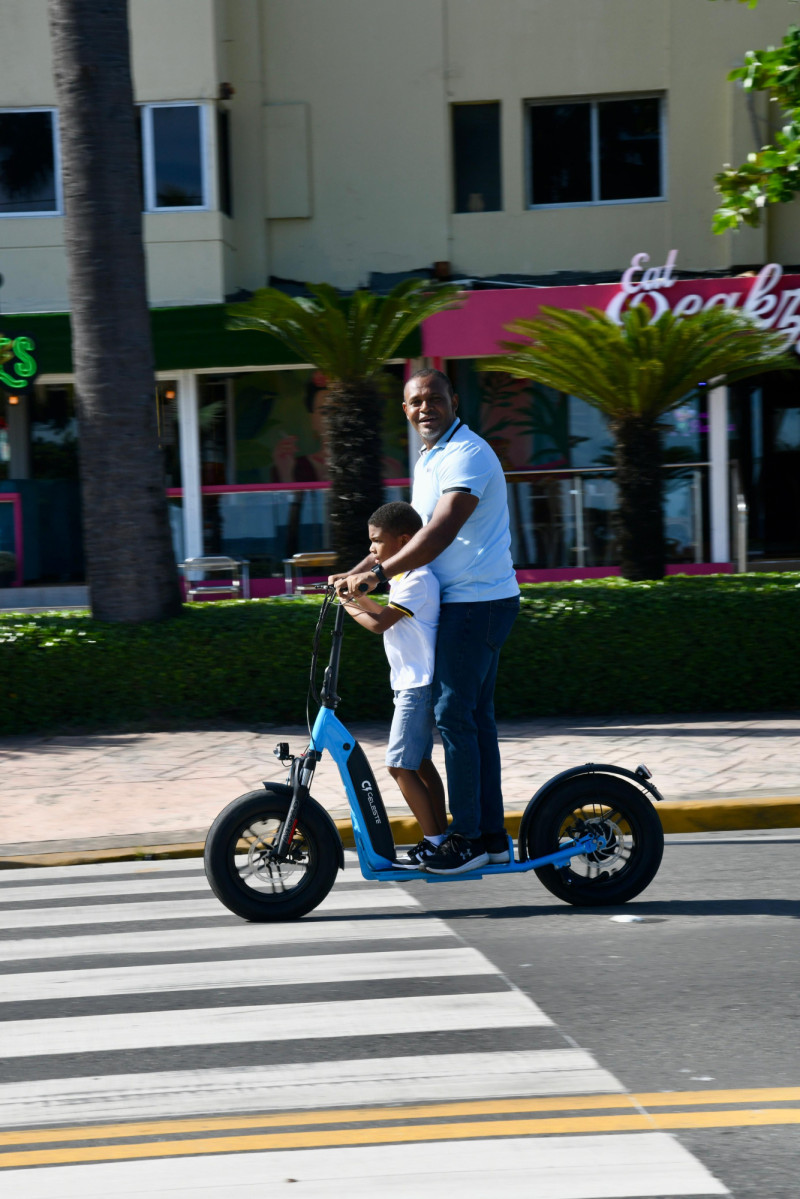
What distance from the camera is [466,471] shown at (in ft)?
17.1

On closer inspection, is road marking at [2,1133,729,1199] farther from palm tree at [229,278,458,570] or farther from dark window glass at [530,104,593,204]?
dark window glass at [530,104,593,204]

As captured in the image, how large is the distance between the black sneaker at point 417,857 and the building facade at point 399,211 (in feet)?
39.7

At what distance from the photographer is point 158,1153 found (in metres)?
3.31

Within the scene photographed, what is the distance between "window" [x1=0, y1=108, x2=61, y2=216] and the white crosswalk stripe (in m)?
12.9

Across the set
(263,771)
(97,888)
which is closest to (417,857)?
(97,888)

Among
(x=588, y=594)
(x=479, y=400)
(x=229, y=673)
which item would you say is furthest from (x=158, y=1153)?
(x=479, y=400)

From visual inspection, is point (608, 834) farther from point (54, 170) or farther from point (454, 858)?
point (54, 170)

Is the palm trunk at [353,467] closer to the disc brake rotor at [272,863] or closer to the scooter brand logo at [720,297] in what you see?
the scooter brand logo at [720,297]

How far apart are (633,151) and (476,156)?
198 cm

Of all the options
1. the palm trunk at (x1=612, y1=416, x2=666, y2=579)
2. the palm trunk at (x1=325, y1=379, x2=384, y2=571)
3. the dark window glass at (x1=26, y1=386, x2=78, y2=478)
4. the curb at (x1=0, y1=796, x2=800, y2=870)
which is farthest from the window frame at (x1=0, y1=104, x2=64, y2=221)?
the curb at (x1=0, y1=796, x2=800, y2=870)

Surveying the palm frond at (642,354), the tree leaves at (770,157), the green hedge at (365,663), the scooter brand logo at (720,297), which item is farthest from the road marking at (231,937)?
the scooter brand logo at (720,297)

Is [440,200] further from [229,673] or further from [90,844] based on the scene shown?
[90,844]

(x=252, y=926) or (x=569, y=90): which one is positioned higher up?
(x=569, y=90)

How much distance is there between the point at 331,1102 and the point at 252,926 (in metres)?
1.83
